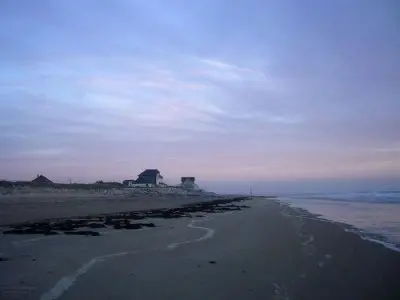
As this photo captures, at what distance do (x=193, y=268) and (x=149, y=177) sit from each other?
90.9 metres

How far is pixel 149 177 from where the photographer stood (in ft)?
323

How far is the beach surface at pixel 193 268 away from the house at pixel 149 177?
275 feet

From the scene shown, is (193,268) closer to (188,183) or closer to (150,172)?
(150,172)

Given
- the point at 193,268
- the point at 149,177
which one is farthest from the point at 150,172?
the point at 193,268

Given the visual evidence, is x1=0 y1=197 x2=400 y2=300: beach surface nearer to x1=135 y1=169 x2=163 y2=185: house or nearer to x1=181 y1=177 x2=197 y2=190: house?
x1=135 y1=169 x2=163 y2=185: house

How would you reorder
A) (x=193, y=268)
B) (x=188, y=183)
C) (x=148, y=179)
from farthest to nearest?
(x=188, y=183), (x=148, y=179), (x=193, y=268)

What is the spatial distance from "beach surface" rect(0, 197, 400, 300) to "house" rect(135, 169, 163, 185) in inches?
3300

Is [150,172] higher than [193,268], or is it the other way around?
[150,172]

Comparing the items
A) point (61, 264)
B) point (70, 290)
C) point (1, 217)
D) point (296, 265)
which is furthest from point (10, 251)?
point (1, 217)

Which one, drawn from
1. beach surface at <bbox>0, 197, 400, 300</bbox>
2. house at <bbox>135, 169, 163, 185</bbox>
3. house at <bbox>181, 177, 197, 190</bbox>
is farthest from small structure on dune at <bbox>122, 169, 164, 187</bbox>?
beach surface at <bbox>0, 197, 400, 300</bbox>

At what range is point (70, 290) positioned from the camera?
6609mm

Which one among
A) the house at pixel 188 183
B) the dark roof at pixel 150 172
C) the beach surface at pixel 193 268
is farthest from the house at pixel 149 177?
the beach surface at pixel 193 268

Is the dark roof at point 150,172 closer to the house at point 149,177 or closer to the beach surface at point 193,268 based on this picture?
the house at point 149,177

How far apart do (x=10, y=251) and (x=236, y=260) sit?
636cm
